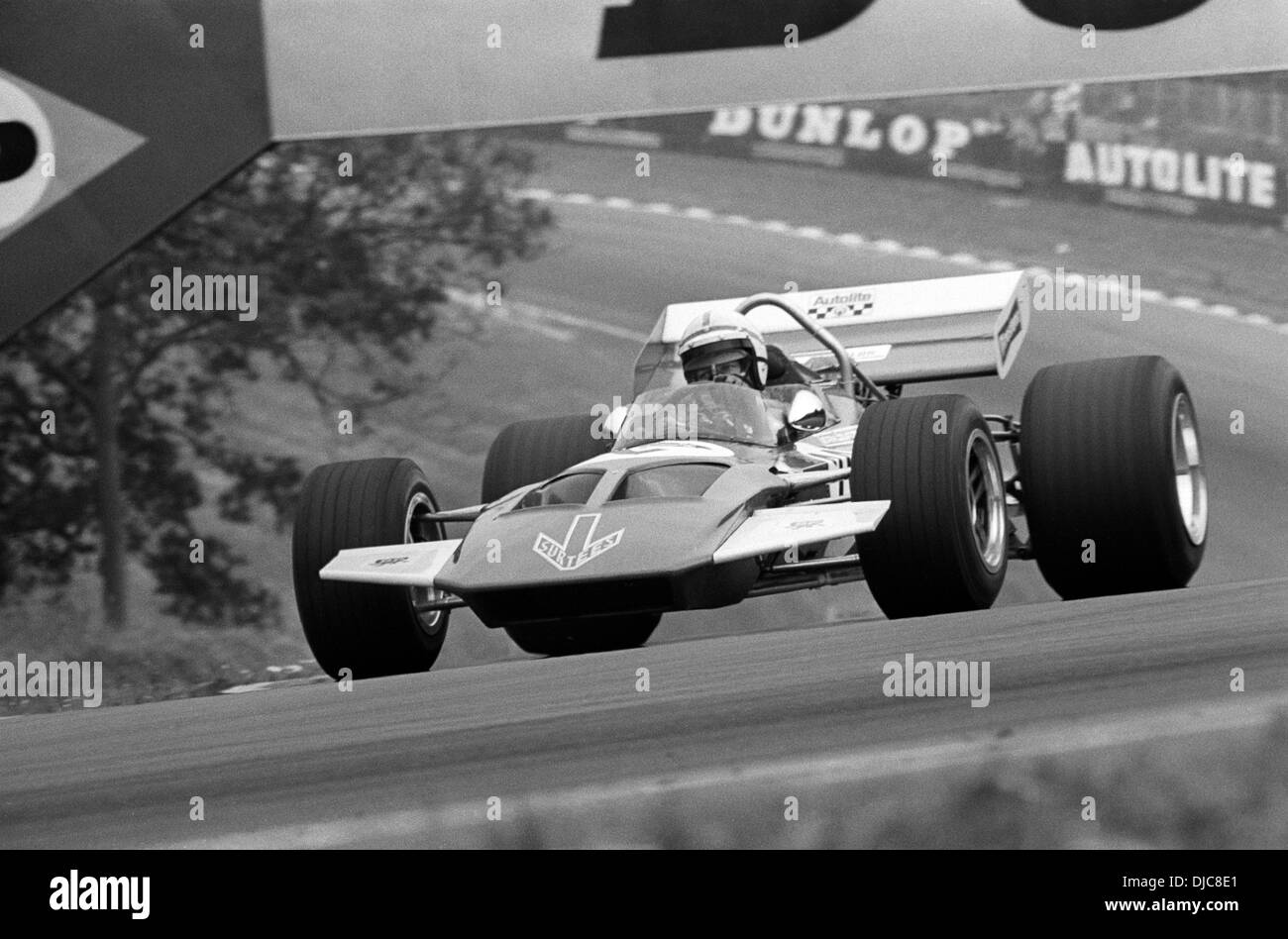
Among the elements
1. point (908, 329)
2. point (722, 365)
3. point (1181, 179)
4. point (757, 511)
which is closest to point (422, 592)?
point (757, 511)

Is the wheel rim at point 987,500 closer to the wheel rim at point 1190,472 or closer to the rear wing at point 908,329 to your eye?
the wheel rim at point 1190,472

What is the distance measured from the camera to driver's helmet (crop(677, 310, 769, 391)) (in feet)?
25.7

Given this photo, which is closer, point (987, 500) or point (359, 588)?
point (359, 588)

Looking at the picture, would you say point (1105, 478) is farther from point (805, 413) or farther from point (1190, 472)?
point (805, 413)

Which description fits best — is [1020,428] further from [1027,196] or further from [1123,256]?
[1027,196]

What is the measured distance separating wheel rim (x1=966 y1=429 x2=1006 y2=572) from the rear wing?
1.77m

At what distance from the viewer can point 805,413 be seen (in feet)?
25.9

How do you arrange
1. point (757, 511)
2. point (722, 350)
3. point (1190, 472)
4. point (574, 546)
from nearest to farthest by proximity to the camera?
1. point (574, 546)
2. point (757, 511)
3. point (722, 350)
4. point (1190, 472)

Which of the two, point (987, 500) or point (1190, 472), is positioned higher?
point (1190, 472)

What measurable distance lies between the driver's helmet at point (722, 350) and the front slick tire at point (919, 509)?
3.34 feet

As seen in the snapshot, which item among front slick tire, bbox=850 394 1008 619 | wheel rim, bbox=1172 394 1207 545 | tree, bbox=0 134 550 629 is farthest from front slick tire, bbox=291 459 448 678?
tree, bbox=0 134 550 629

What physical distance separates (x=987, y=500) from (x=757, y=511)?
1.06 meters
